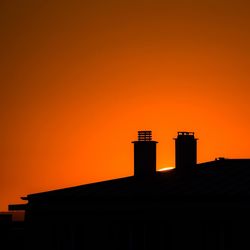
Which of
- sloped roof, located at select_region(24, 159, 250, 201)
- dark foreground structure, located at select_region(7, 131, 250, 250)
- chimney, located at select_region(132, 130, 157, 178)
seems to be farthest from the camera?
chimney, located at select_region(132, 130, 157, 178)

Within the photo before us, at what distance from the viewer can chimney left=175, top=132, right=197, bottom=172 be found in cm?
2828

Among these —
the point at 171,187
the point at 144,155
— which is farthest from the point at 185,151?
the point at 171,187

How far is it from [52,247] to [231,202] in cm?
734

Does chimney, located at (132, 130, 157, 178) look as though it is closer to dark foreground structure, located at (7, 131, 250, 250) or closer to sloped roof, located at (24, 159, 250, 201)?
sloped roof, located at (24, 159, 250, 201)

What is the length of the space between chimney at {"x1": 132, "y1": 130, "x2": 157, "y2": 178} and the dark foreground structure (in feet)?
9.77

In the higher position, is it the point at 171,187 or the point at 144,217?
the point at 171,187

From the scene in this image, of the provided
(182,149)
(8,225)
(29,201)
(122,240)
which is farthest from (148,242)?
(8,225)

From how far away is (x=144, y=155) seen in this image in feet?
90.1

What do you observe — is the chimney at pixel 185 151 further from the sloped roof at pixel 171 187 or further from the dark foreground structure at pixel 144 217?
the dark foreground structure at pixel 144 217

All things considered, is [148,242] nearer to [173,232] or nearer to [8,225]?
[173,232]

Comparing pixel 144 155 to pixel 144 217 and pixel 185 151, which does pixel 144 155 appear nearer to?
pixel 185 151

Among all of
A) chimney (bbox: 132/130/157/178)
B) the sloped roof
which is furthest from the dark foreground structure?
chimney (bbox: 132/130/157/178)

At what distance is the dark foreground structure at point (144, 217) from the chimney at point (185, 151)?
3827mm

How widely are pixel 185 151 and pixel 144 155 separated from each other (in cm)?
224
